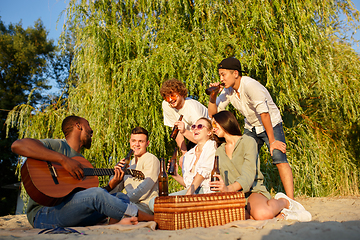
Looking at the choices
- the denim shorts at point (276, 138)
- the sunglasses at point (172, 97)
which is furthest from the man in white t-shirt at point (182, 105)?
the denim shorts at point (276, 138)

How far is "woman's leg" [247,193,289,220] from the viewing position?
8.64 feet

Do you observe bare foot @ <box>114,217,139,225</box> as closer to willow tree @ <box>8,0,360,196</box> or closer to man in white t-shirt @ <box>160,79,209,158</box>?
man in white t-shirt @ <box>160,79,209,158</box>

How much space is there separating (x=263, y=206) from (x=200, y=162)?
77cm

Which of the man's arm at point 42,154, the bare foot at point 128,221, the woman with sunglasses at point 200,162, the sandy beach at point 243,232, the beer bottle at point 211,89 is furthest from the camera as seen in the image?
the beer bottle at point 211,89

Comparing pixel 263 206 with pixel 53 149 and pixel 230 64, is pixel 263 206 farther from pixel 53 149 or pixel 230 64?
pixel 53 149

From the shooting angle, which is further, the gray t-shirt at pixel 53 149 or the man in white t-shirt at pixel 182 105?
the man in white t-shirt at pixel 182 105

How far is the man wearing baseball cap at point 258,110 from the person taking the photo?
3250 millimetres

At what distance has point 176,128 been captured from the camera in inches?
142

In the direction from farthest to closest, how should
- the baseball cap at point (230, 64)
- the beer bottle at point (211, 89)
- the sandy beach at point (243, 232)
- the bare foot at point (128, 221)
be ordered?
the beer bottle at point (211, 89) < the baseball cap at point (230, 64) < the bare foot at point (128, 221) < the sandy beach at point (243, 232)

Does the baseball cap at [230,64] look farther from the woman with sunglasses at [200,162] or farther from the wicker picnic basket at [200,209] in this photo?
the wicker picnic basket at [200,209]

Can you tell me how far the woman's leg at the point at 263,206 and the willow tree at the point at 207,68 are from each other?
99.4 inches

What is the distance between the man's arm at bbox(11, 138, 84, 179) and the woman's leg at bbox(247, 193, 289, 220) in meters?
1.77

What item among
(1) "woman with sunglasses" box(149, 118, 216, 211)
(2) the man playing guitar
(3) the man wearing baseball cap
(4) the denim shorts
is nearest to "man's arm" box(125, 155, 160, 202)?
(1) "woman with sunglasses" box(149, 118, 216, 211)

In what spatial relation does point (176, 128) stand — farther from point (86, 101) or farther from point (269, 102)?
point (86, 101)
